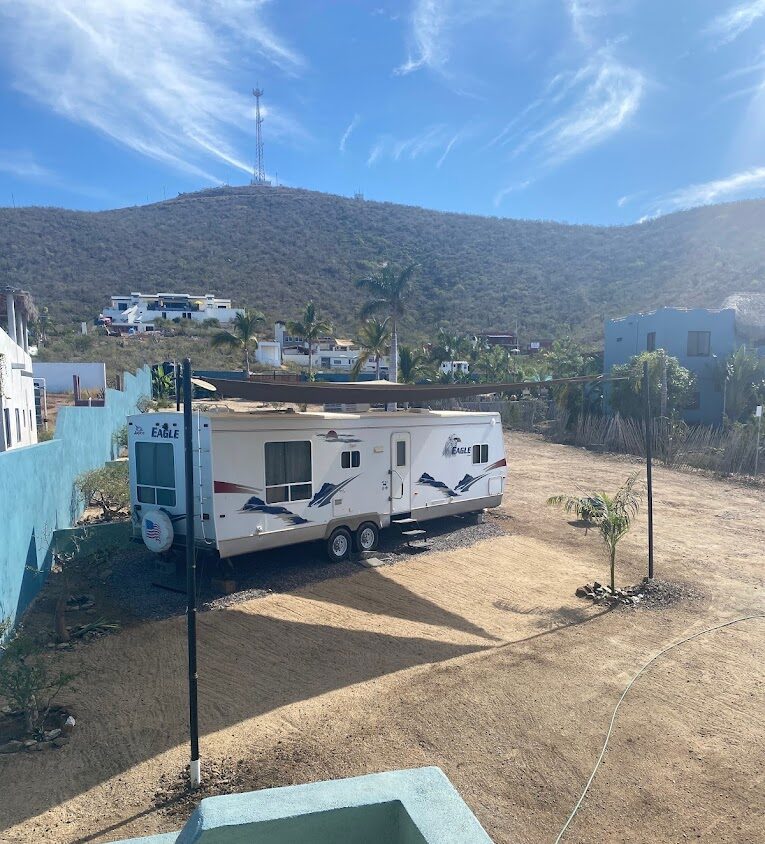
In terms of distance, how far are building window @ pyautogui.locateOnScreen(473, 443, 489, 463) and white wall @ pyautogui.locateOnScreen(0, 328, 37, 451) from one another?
915 cm

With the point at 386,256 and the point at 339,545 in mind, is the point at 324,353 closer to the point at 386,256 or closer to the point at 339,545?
the point at 386,256

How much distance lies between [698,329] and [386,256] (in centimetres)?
6122

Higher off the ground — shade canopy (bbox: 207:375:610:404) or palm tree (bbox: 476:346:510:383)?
palm tree (bbox: 476:346:510:383)

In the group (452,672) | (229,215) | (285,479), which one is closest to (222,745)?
(452,672)

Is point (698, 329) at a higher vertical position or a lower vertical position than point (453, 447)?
higher

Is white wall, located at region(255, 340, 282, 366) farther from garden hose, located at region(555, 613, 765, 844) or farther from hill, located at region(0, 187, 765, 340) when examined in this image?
garden hose, located at region(555, 613, 765, 844)

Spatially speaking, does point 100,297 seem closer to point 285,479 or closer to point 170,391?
point 170,391

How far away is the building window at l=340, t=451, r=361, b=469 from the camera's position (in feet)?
36.1

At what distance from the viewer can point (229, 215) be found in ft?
320

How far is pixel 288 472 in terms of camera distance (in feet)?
33.3

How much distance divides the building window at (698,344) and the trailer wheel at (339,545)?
26174 millimetres

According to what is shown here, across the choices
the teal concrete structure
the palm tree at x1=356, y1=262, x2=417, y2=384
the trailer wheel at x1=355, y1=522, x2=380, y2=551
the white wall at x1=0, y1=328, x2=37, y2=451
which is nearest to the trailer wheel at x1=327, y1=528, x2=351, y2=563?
the trailer wheel at x1=355, y1=522, x2=380, y2=551

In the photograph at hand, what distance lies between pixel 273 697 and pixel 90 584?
4.35 metres

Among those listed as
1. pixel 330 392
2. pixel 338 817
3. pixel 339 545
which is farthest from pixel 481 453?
pixel 338 817
